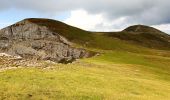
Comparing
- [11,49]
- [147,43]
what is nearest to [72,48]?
[11,49]

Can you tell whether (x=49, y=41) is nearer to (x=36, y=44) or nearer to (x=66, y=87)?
(x=36, y=44)

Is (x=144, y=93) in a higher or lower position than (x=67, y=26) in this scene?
lower

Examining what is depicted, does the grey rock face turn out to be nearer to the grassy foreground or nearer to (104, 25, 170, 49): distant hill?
the grassy foreground

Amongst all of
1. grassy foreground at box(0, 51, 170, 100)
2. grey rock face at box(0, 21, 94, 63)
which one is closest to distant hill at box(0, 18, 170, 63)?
grey rock face at box(0, 21, 94, 63)

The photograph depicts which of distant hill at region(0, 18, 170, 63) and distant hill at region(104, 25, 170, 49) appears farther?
distant hill at region(104, 25, 170, 49)

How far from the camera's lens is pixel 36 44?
3930 inches

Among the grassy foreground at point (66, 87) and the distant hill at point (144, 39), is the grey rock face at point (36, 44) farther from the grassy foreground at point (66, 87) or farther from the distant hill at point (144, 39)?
the distant hill at point (144, 39)

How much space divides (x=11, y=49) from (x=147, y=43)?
94.1m

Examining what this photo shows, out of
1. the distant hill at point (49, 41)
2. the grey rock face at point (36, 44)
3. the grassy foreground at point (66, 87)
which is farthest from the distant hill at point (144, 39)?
the grassy foreground at point (66, 87)

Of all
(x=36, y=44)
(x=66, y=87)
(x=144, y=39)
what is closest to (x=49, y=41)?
(x=36, y=44)

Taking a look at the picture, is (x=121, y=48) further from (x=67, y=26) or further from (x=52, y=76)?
(x=52, y=76)

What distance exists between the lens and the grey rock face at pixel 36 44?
313 ft

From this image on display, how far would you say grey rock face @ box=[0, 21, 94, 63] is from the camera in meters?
95.4

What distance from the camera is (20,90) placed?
1320 inches
